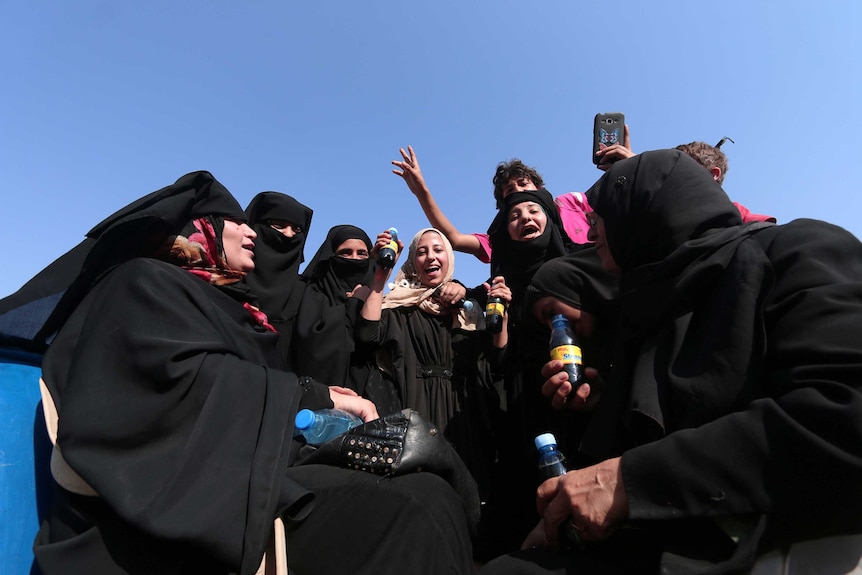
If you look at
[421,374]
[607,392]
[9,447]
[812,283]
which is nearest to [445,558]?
[607,392]

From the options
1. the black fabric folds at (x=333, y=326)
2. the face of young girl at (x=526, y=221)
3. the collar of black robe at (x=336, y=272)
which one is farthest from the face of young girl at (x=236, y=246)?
the face of young girl at (x=526, y=221)

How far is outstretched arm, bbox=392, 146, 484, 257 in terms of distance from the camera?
15.1ft

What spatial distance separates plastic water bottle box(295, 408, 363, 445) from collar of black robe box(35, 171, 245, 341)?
995mm

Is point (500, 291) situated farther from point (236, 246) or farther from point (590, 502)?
point (590, 502)

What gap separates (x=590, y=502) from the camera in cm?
147

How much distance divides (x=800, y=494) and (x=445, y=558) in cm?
96

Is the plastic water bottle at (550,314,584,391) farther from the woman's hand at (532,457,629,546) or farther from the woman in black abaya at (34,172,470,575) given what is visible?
the woman in black abaya at (34,172,470,575)

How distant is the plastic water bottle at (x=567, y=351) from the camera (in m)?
2.09

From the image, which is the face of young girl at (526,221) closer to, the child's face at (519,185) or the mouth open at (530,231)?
the mouth open at (530,231)

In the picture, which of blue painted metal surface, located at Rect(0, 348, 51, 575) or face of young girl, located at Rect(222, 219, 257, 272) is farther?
face of young girl, located at Rect(222, 219, 257, 272)

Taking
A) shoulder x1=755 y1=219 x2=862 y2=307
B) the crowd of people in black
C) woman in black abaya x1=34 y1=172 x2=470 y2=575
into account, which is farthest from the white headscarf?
shoulder x1=755 y1=219 x2=862 y2=307

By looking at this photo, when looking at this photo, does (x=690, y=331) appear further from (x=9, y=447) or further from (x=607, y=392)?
(x=9, y=447)

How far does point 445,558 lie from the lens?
5.29 feet

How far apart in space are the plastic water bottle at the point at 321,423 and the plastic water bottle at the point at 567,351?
98 cm
